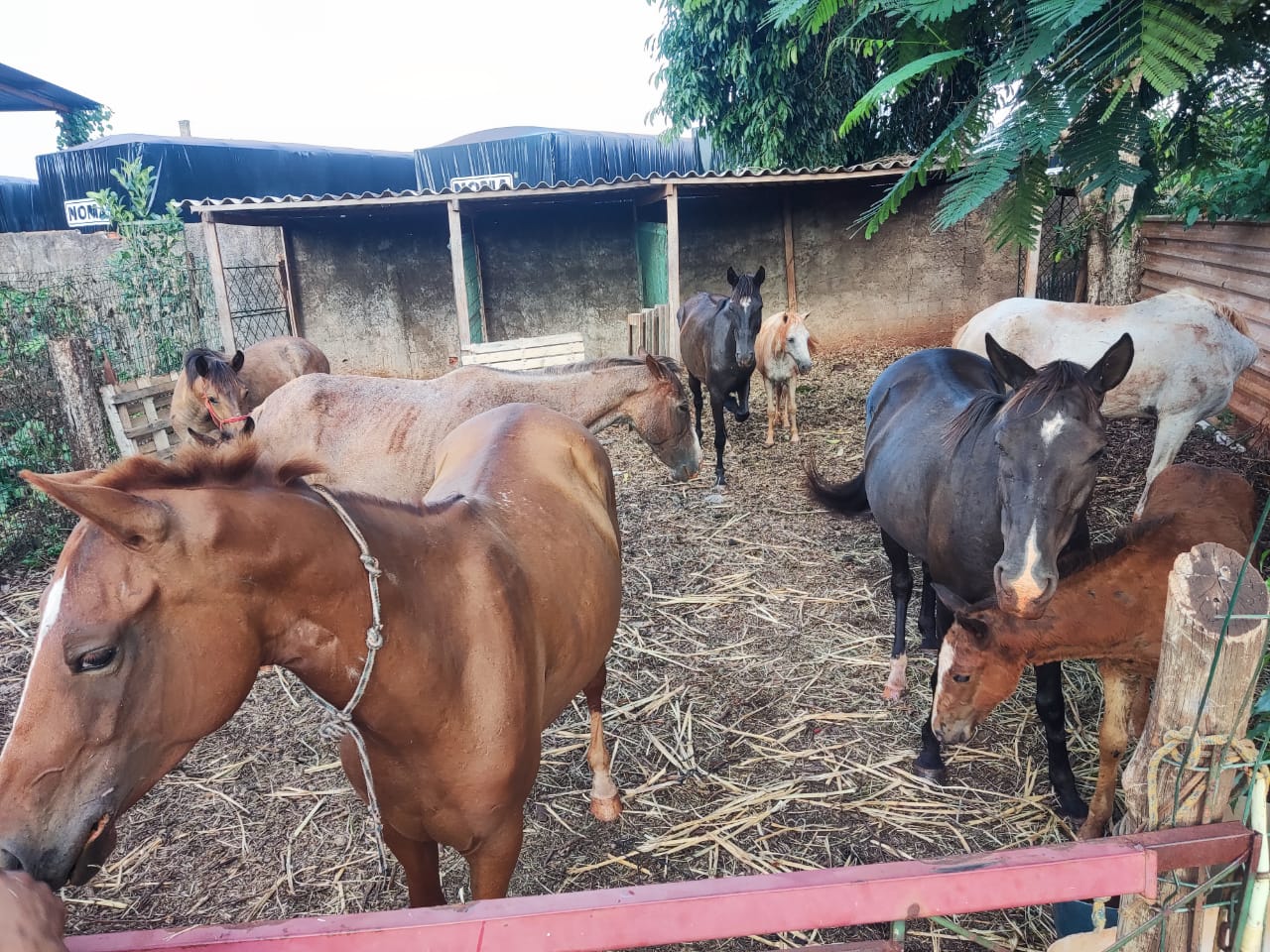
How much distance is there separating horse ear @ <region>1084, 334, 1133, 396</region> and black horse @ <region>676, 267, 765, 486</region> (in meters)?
4.38

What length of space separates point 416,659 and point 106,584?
60cm

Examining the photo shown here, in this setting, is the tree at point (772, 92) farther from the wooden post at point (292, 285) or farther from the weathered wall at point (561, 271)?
the wooden post at point (292, 285)

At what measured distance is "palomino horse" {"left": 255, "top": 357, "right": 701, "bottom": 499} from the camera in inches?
167

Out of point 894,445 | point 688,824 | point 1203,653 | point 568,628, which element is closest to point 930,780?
point 688,824

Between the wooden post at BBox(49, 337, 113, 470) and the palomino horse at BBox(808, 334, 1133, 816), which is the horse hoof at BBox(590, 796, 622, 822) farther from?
the wooden post at BBox(49, 337, 113, 470)

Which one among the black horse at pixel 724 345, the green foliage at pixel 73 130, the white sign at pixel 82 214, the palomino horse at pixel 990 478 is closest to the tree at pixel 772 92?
the black horse at pixel 724 345

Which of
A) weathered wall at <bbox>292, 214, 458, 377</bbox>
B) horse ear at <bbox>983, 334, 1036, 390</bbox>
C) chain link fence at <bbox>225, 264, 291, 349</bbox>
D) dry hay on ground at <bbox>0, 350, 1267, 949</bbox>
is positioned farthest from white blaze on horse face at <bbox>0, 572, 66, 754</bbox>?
chain link fence at <bbox>225, 264, 291, 349</bbox>

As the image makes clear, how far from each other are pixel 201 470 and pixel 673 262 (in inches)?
312

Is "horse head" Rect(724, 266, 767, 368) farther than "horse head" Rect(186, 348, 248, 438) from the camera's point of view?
Yes

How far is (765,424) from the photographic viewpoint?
344 inches

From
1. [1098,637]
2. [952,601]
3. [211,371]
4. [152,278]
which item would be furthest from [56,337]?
[1098,637]

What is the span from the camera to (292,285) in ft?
36.3

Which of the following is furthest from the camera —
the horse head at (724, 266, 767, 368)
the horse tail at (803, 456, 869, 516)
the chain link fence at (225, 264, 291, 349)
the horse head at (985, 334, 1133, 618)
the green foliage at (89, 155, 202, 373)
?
the chain link fence at (225, 264, 291, 349)

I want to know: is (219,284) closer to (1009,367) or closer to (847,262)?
(1009,367)
